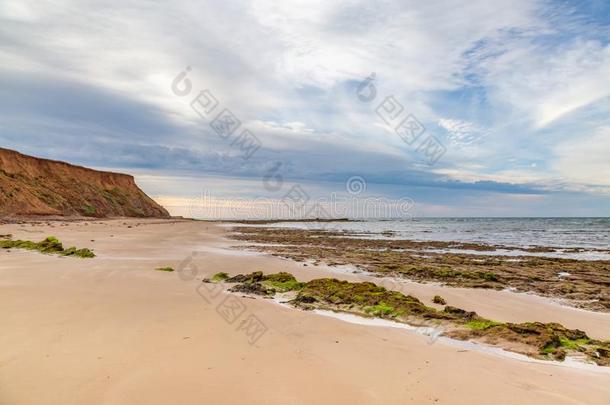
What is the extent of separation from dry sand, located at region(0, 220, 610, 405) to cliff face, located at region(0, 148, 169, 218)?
43.9m

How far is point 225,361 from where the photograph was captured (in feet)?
13.9

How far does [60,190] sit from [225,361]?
66419 millimetres

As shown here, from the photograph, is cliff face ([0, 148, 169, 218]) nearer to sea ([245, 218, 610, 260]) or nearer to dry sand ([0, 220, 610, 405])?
sea ([245, 218, 610, 260])

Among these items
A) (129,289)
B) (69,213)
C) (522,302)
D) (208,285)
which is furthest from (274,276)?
(69,213)

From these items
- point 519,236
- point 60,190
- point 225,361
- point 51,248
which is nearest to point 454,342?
point 225,361

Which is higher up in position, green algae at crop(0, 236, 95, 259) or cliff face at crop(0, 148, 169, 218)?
cliff face at crop(0, 148, 169, 218)

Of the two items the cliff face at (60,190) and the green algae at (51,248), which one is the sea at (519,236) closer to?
the green algae at (51,248)

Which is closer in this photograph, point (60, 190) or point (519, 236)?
point (519, 236)

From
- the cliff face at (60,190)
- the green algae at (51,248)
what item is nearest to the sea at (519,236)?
the green algae at (51,248)

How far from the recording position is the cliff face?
4534cm

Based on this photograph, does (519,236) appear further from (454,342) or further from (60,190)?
(60,190)

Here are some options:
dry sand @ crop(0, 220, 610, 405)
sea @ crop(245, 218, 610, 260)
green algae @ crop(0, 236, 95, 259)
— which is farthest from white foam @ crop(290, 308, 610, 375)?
sea @ crop(245, 218, 610, 260)

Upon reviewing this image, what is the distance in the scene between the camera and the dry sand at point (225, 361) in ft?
11.6

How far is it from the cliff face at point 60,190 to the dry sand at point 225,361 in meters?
43.9
